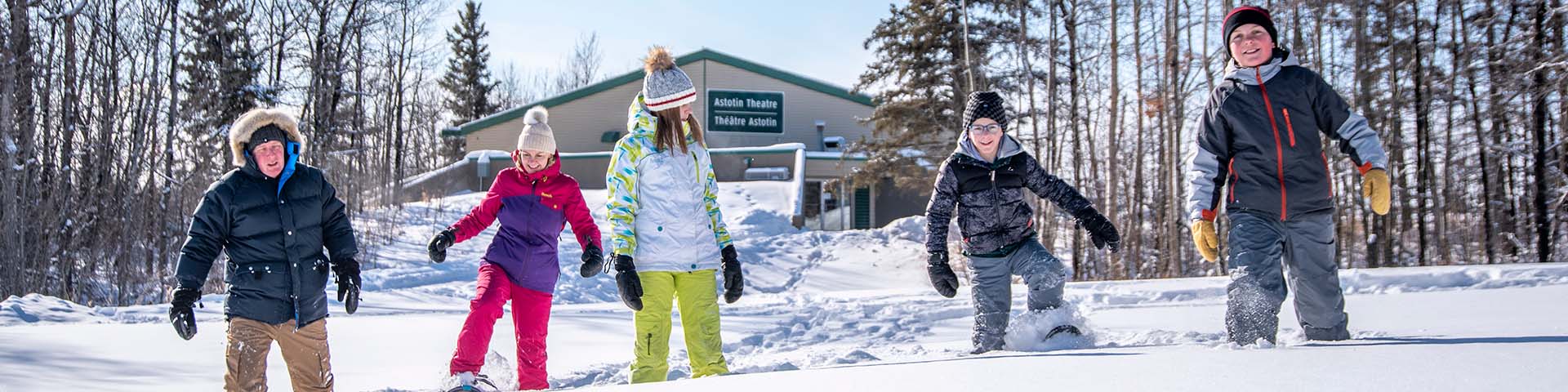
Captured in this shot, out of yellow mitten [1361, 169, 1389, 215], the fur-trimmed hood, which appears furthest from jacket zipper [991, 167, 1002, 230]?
the fur-trimmed hood

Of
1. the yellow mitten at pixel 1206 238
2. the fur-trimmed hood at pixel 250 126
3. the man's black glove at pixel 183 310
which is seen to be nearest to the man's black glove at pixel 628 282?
the fur-trimmed hood at pixel 250 126

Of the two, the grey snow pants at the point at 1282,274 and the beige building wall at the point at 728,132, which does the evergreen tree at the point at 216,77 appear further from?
the grey snow pants at the point at 1282,274

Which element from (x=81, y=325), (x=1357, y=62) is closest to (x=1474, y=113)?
(x=1357, y=62)

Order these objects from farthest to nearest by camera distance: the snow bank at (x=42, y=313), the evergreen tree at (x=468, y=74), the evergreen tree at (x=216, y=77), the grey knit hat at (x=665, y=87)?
1. the evergreen tree at (x=468, y=74)
2. the evergreen tree at (x=216, y=77)
3. the snow bank at (x=42, y=313)
4. the grey knit hat at (x=665, y=87)

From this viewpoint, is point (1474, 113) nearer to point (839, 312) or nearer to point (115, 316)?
point (839, 312)

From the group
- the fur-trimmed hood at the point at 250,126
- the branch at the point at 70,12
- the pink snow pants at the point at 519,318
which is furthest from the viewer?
the branch at the point at 70,12

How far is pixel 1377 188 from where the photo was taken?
3717 mm

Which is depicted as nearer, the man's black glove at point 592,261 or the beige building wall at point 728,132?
the man's black glove at point 592,261

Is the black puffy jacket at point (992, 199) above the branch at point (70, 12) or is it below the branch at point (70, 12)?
below

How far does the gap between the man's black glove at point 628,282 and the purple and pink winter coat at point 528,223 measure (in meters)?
0.45

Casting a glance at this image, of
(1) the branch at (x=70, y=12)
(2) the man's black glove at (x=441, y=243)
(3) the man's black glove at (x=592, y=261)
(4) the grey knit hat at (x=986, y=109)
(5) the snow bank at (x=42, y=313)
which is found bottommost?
(5) the snow bank at (x=42, y=313)

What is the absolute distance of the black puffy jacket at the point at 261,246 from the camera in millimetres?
3539

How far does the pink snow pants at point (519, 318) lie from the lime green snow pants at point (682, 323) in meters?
0.52

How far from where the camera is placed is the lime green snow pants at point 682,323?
4074 mm
